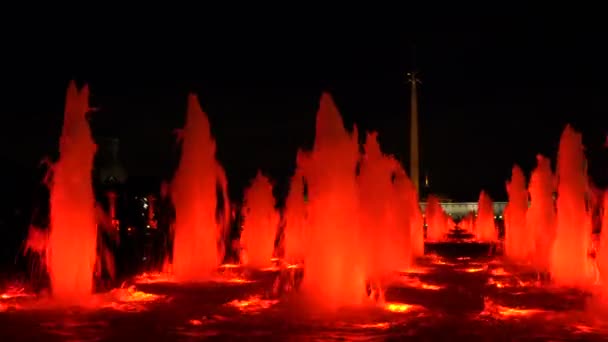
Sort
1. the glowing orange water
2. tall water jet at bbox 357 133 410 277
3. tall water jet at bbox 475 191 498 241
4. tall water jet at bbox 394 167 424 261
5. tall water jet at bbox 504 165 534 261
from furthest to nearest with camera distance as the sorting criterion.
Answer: tall water jet at bbox 475 191 498 241 < tall water jet at bbox 504 165 534 261 < tall water jet at bbox 394 167 424 261 < tall water jet at bbox 357 133 410 277 < the glowing orange water

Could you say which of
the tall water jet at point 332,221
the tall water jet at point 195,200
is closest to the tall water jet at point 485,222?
the tall water jet at point 195,200

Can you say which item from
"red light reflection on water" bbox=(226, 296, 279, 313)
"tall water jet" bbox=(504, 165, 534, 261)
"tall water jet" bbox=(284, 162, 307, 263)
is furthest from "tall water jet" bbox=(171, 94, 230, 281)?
"tall water jet" bbox=(504, 165, 534, 261)

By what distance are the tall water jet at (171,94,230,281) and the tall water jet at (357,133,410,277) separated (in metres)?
3.58

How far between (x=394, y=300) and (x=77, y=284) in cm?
523

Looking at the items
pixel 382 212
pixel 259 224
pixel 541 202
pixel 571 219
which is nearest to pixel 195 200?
pixel 259 224

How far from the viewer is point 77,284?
537 inches

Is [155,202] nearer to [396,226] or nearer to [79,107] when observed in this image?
[396,226]

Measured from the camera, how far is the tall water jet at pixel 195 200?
18.2 m

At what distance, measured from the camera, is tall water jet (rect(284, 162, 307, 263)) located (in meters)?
25.5

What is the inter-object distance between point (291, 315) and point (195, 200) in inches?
302

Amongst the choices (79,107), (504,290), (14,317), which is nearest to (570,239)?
(504,290)

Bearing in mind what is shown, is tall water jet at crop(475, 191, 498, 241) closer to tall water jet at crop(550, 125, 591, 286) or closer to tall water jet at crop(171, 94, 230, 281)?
tall water jet at crop(550, 125, 591, 286)

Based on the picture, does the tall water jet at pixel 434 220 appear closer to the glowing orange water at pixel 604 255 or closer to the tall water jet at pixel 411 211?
the tall water jet at pixel 411 211

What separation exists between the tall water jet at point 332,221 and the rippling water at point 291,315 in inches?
24.1
